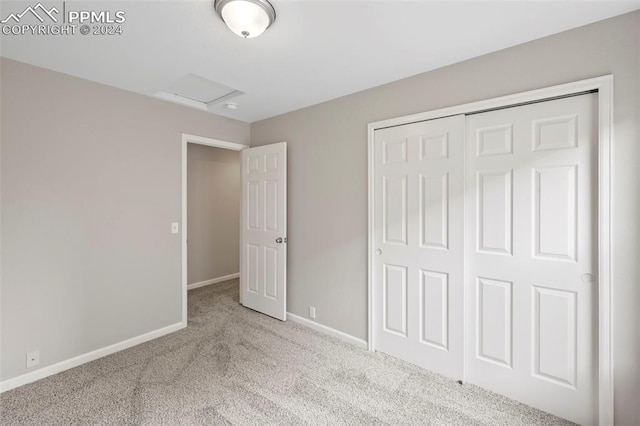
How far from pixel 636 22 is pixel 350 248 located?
92.8 inches

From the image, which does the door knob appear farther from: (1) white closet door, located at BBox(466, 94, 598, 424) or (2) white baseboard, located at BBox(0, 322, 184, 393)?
(2) white baseboard, located at BBox(0, 322, 184, 393)

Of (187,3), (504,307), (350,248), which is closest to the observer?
(187,3)

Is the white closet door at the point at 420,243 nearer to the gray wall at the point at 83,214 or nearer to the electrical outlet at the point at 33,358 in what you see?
the gray wall at the point at 83,214

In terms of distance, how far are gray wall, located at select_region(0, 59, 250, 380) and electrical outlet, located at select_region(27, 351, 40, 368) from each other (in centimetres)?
3

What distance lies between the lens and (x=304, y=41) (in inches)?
73.2

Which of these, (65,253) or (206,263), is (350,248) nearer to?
(65,253)

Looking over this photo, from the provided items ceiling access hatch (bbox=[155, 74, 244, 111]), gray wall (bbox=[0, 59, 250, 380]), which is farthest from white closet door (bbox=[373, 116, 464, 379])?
gray wall (bbox=[0, 59, 250, 380])

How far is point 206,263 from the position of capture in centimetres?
479

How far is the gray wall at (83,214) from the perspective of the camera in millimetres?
2090

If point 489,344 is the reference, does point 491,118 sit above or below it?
above

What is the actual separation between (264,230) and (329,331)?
1367mm

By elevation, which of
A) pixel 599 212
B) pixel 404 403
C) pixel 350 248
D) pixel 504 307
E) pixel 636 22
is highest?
pixel 636 22

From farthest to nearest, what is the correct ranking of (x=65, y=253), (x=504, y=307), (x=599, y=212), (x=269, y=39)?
(x=65, y=253)
(x=504, y=307)
(x=269, y=39)
(x=599, y=212)

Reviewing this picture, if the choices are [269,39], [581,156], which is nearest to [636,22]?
[581,156]
